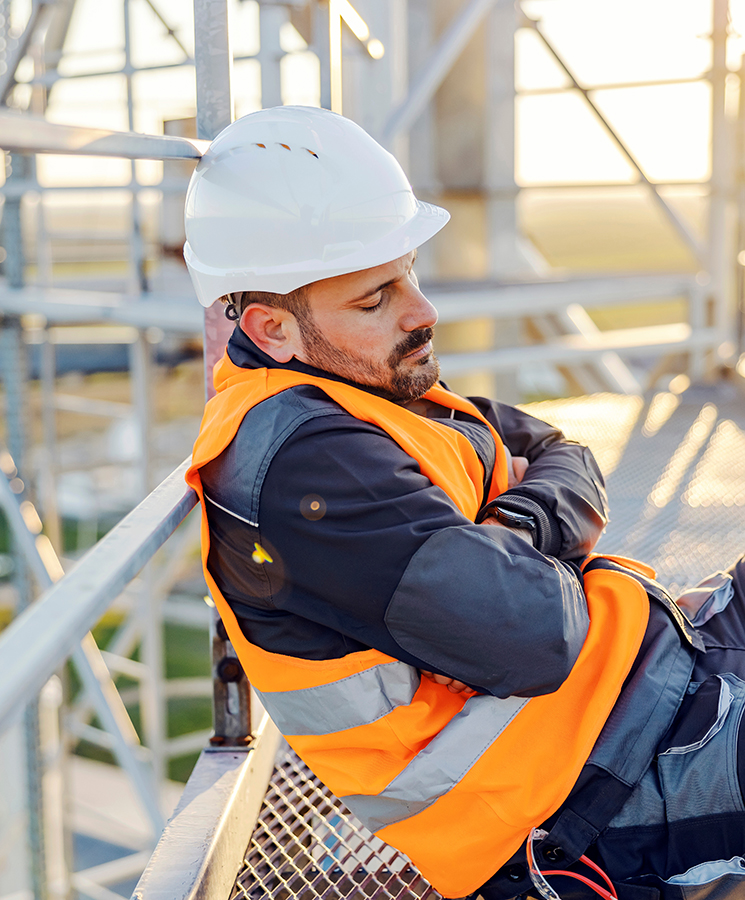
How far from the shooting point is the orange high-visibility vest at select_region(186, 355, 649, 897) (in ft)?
3.84

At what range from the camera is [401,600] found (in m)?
1.08

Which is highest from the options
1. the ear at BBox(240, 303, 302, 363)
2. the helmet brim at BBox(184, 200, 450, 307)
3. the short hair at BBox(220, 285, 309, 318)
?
the helmet brim at BBox(184, 200, 450, 307)

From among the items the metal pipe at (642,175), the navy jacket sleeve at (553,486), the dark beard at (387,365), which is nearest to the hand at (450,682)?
the navy jacket sleeve at (553,486)

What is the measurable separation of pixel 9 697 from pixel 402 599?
56 centimetres

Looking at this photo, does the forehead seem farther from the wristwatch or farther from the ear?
the wristwatch

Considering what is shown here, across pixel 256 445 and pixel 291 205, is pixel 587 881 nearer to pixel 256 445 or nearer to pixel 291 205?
pixel 256 445

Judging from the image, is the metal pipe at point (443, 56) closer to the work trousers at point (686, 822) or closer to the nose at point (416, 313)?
the nose at point (416, 313)

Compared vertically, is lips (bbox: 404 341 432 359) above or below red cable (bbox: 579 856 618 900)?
above

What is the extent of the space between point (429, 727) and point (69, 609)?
0.61 m

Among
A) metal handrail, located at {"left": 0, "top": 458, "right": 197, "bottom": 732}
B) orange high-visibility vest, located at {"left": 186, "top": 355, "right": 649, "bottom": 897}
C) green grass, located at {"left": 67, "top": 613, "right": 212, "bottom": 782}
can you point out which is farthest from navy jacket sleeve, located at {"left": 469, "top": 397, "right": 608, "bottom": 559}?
green grass, located at {"left": 67, "top": 613, "right": 212, "bottom": 782}

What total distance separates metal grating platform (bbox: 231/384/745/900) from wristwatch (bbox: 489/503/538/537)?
60 cm

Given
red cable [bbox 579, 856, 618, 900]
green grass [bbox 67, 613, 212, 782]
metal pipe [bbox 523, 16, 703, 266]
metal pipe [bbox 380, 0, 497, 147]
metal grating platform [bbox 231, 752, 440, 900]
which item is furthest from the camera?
green grass [bbox 67, 613, 212, 782]

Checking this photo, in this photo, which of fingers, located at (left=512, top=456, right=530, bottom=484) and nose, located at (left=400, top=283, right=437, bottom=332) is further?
fingers, located at (left=512, top=456, right=530, bottom=484)

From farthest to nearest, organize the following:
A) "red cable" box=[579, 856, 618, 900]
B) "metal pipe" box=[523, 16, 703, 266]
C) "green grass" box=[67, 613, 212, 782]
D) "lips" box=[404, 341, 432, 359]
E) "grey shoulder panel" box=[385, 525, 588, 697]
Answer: "green grass" box=[67, 613, 212, 782]
"metal pipe" box=[523, 16, 703, 266]
"lips" box=[404, 341, 432, 359]
"red cable" box=[579, 856, 618, 900]
"grey shoulder panel" box=[385, 525, 588, 697]
